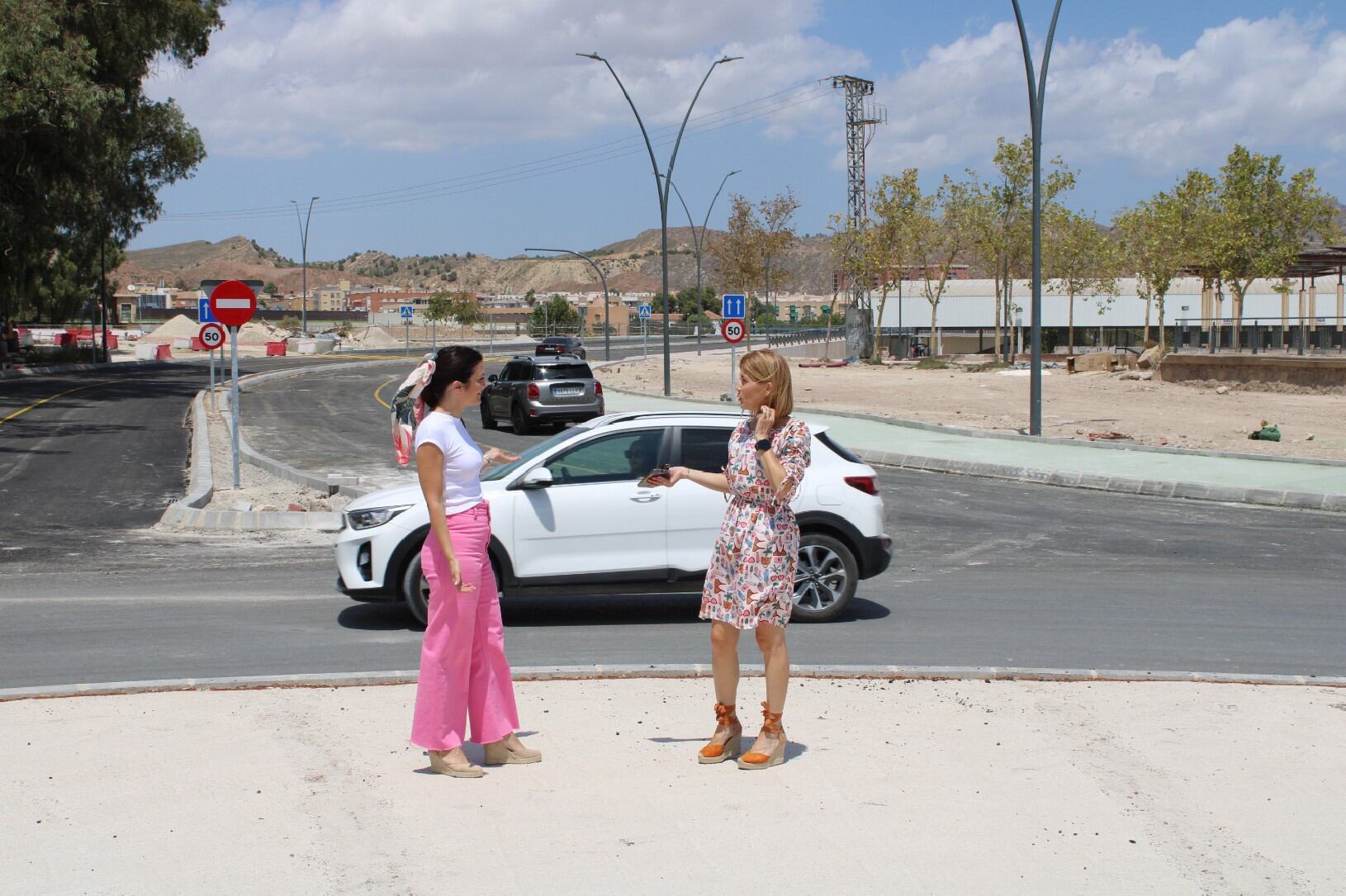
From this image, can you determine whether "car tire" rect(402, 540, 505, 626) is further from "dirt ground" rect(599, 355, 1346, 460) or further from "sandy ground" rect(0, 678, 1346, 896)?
"dirt ground" rect(599, 355, 1346, 460)

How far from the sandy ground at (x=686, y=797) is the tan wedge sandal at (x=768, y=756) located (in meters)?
0.05

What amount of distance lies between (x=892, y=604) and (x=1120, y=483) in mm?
9439

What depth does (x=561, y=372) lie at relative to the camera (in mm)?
28938

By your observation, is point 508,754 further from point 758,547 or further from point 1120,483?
point 1120,483

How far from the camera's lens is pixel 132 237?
5838cm

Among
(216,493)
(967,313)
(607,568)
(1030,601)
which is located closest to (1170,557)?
(1030,601)

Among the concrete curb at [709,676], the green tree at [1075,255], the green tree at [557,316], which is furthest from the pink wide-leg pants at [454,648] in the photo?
the green tree at [557,316]

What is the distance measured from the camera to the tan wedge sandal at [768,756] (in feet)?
18.2

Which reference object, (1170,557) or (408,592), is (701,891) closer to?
(408,592)

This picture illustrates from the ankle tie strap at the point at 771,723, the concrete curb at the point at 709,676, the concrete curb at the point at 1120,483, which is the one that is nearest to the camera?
the ankle tie strap at the point at 771,723

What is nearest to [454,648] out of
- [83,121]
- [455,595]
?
[455,595]

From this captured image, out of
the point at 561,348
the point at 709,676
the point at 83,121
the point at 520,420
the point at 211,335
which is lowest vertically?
the point at 709,676

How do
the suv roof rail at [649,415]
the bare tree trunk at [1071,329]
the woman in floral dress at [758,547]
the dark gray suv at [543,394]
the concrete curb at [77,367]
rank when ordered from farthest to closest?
the bare tree trunk at [1071,329], the concrete curb at [77,367], the dark gray suv at [543,394], the suv roof rail at [649,415], the woman in floral dress at [758,547]

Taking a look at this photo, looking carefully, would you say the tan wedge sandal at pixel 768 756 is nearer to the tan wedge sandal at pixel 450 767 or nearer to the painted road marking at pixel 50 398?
the tan wedge sandal at pixel 450 767
